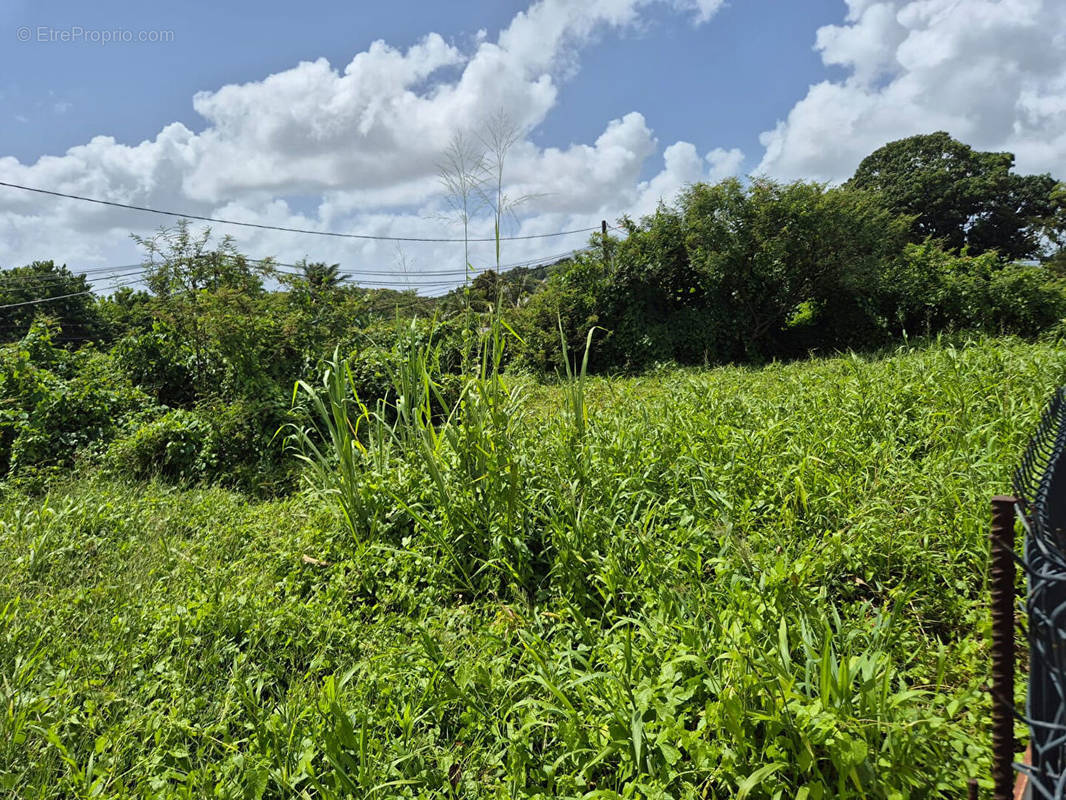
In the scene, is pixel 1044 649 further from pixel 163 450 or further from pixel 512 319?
pixel 512 319

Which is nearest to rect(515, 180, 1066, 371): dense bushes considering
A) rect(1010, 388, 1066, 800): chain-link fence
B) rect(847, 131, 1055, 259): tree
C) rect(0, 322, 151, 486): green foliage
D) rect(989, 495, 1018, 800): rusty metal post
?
rect(0, 322, 151, 486): green foliage

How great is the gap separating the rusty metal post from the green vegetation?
1.70 feet

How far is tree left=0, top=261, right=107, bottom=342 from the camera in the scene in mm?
27234

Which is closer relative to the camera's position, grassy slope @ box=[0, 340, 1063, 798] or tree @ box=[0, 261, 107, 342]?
grassy slope @ box=[0, 340, 1063, 798]

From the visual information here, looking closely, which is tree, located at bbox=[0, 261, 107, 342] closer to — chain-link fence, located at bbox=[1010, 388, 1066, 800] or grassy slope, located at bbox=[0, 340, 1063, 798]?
grassy slope, located at bbox=[0, 340, 1063, 798]

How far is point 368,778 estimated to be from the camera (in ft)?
5.61

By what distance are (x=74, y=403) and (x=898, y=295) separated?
1188cm

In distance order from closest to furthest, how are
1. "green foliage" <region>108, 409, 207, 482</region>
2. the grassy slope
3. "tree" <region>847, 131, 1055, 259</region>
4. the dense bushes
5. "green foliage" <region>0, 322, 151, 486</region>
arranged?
1. the grassy slope
2. "green foliage" <region>108, 409, 207, 482</region>
3. "green foliage" <region>0, 322, 151, 486</region>
4. the dense bushes
5. "tree" <region>847, 131, 1055, 259</region>

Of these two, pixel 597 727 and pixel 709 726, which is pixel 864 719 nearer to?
pixel 709 726

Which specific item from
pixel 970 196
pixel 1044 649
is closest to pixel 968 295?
pixel 1044 649

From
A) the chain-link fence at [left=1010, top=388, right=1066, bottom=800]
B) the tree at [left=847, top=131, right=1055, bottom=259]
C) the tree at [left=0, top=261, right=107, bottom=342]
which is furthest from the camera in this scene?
the tree at [left=0, top=261, right=107, bottom=342]

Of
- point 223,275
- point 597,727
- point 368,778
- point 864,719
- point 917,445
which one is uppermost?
point 223,275

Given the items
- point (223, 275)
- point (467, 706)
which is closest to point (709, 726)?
point (467, 706)

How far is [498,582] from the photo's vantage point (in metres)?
2.66
